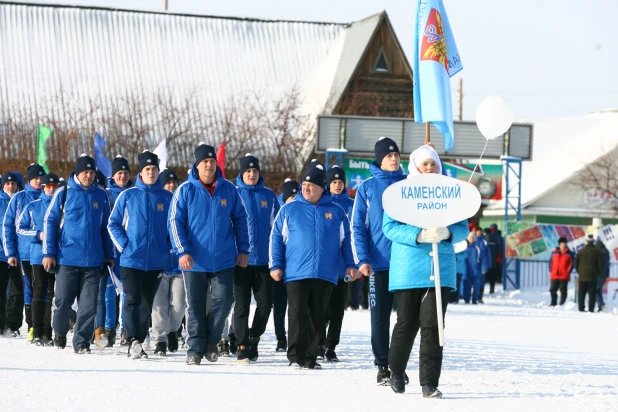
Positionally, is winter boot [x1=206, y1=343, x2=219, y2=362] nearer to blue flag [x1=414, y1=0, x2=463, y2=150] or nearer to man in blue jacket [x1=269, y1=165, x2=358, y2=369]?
man in blue jacket [x1=269, y1=165, x2=358, y2=369]

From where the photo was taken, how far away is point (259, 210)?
12.3 m

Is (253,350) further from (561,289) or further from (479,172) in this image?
(479,172)

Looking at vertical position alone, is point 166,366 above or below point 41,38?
below

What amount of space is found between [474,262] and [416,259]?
65.6 feet

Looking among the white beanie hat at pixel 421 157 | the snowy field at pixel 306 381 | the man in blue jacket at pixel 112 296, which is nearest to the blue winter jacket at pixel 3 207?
the snowy field at pixel 306 381

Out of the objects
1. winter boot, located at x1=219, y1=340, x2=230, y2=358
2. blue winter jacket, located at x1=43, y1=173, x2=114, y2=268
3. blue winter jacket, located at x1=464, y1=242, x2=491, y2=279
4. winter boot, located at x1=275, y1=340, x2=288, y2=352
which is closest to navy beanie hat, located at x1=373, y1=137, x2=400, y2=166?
winter boot, located at x1=219, y1=340, x2=230, y2=358

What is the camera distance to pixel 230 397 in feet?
27.8

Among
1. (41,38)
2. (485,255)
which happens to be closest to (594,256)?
(485,255)

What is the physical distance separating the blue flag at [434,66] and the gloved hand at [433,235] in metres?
4.20

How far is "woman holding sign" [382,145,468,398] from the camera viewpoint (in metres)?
8.82

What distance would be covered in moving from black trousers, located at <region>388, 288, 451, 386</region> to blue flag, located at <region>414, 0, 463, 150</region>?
4.17m

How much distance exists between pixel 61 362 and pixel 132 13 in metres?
38.7

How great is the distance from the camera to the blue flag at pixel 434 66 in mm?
13055

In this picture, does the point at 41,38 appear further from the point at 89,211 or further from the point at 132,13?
the point at 89,211
